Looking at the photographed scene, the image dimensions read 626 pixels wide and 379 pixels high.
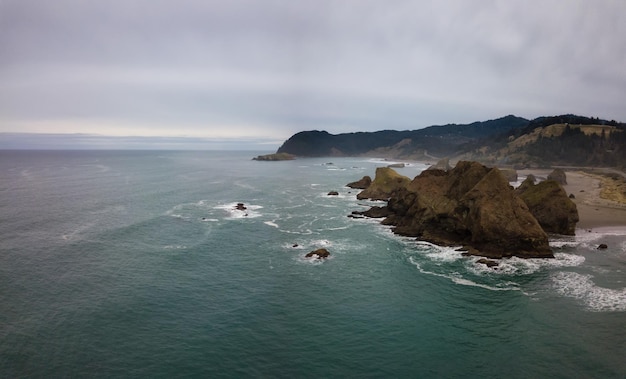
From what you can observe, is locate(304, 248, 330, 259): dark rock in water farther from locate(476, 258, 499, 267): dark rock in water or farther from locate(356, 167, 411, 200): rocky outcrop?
locate(356, 167, 411, 200): rocky outcrop

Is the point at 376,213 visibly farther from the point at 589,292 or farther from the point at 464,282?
the point at 589,292

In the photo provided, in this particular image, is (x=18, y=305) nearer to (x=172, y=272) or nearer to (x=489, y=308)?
(x=172, y=272)

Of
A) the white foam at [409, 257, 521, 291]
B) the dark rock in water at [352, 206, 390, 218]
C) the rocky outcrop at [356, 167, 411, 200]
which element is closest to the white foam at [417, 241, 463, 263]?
the white foam at [409, 257, 521, 291]

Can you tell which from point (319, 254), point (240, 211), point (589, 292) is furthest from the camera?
point (240, 211)

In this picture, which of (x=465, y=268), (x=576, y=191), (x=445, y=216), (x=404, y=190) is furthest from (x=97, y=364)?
(x=576, y=191)

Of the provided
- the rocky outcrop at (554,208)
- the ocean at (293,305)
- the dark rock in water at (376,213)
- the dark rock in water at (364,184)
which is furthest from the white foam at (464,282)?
the dark rock in water at (364,184)

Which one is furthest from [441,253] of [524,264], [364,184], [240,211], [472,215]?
[364,184]
